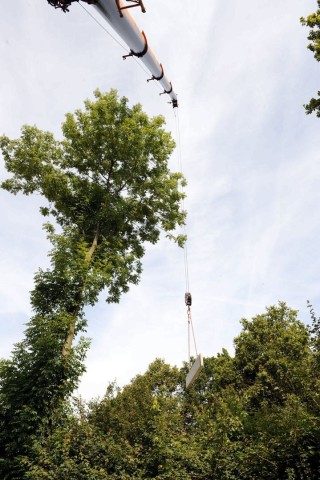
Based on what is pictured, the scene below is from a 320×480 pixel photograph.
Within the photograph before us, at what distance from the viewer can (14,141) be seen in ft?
46.3

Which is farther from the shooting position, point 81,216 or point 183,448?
point 81,216

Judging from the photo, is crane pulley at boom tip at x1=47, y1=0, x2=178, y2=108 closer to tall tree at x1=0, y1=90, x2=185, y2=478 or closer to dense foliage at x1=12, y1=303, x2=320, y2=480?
tall tree at x1=0, y1=90, x2=185, y2=478

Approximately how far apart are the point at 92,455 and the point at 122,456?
836 millimetres

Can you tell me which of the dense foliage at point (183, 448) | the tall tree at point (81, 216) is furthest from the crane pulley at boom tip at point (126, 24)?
the dense foliage at point (183, 448)

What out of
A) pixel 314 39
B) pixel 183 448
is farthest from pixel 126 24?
pixel 183 448

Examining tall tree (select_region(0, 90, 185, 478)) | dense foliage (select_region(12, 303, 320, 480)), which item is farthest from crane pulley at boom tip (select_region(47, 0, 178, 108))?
dense foliage (select_region(12, 303, 320, 480))

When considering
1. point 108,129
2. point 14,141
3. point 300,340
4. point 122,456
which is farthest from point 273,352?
point 14,141

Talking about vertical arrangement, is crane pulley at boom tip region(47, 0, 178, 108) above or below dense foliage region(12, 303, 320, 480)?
above

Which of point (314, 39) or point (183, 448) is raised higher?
point (314, 39)

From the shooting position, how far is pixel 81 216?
13.4 m

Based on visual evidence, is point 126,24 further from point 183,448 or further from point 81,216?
point 183,448

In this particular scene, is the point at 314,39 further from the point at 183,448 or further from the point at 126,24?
the point at 183,448

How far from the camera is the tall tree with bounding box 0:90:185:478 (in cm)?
962

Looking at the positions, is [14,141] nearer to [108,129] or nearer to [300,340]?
[108,129]
